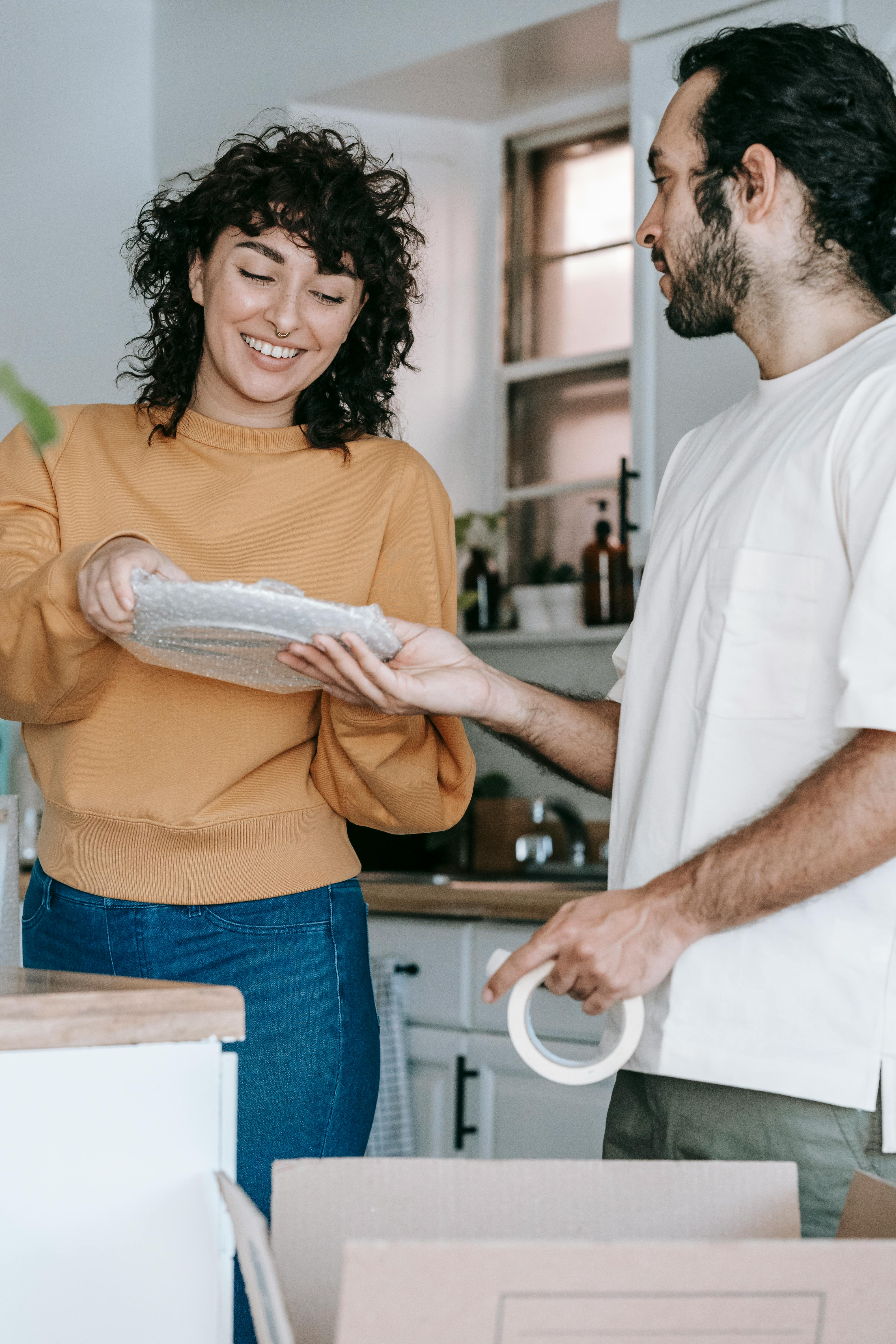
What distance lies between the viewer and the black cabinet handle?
2.34m

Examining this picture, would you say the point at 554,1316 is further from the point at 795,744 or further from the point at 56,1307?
the point at 795,744

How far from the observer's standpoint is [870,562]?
0.86m

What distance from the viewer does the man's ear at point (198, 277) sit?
4.33 feet

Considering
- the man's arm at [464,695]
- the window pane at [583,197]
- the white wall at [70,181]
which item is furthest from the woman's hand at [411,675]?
the window pane at [583,197]

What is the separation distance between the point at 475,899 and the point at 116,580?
57.3 inches

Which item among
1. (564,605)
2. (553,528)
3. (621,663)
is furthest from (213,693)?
(553,528)

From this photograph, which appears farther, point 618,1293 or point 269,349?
point 269,349

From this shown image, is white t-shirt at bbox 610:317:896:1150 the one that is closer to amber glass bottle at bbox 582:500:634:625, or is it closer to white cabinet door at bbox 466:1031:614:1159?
white cabinet door at bbox 466:1031:614:1159

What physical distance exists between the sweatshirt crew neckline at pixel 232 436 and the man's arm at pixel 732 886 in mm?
592

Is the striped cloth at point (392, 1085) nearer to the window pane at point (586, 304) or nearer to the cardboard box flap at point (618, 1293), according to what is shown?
the window pane at point (586, 304)

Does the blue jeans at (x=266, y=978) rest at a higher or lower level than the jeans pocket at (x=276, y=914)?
lower

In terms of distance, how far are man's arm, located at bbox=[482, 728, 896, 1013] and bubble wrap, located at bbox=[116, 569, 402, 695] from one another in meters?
0.26

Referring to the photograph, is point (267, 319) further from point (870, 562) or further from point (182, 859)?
point (870, 562)

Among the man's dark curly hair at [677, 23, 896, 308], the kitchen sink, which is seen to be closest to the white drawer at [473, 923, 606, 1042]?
the kitchen sink
